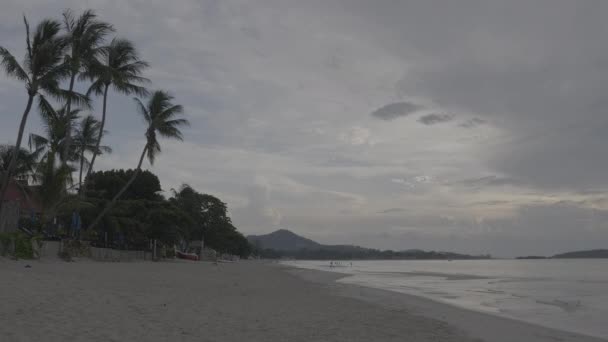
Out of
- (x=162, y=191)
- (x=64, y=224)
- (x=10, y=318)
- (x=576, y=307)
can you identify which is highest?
(x=162, y=191)

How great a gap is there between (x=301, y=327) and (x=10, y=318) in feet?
15.3

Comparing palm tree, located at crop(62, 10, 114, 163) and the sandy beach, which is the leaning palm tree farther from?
the sandy beach

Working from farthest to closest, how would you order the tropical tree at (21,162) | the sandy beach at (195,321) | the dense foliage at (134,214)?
the dense foliage at (134,214)
the tropical tree at (21,162)
the sandy beach at (195,321)

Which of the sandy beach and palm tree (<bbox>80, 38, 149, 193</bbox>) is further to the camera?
palm tree (<bbox>80, 38, 149, 193</bbox>)

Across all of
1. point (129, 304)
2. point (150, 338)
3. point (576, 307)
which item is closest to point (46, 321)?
point (150, 338)

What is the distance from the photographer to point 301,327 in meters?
8.99

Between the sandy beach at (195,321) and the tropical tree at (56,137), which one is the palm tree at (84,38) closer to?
the tropical tree at (56,137)

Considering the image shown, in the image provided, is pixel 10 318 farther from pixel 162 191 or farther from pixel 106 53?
pixel 162 191

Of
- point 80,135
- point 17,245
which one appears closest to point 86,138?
point 80,135

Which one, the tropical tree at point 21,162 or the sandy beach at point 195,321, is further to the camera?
the tropical tree at point 21,162

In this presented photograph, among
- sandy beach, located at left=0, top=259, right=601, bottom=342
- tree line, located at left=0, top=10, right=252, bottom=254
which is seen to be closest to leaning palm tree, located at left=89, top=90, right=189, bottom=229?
tree line, located at left=0, top=10, right=252, bottom=254

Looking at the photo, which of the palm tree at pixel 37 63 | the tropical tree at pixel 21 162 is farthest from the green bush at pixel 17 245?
the tropical tree at pixel 21 162

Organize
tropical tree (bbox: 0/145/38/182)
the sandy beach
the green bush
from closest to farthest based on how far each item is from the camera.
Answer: the sandy beach, the green bush, tropical tree (bbox: 0/145/38/182)

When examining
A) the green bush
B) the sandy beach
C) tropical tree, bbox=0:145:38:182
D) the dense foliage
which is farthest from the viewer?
the dense foliage
